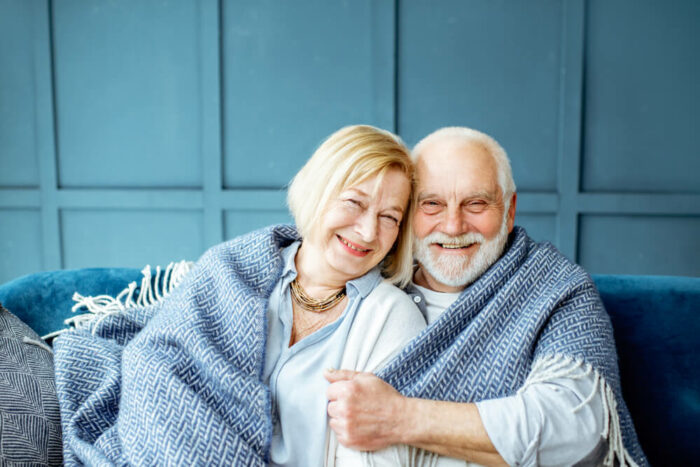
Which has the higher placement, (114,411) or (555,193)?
(555,193)

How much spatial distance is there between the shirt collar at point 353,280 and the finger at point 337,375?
24cm

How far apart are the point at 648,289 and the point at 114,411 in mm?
1558

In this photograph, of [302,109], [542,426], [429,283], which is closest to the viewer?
[542,426]

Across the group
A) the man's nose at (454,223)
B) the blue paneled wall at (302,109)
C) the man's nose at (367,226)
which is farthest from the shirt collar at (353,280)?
the blue paneled wall at (302,109)

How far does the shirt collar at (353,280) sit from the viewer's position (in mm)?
1567

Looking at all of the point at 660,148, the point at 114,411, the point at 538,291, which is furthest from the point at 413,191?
the point at 660,148

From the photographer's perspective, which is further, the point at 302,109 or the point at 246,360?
the point at 302,109

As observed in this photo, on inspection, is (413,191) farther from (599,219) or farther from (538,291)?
(599,219)

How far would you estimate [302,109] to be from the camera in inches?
136

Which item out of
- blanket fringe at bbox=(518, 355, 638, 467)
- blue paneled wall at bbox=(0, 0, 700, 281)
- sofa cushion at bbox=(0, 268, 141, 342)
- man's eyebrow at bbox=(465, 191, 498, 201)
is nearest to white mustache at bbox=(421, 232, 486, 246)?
man's eyebrow at bbox=(465, 191, 498, 201)

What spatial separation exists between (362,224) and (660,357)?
96 centimetres

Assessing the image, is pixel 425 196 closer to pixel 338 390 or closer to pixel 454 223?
pixel 454 223

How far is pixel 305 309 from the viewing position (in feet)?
5.24

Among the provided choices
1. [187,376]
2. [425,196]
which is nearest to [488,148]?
[425,196]
